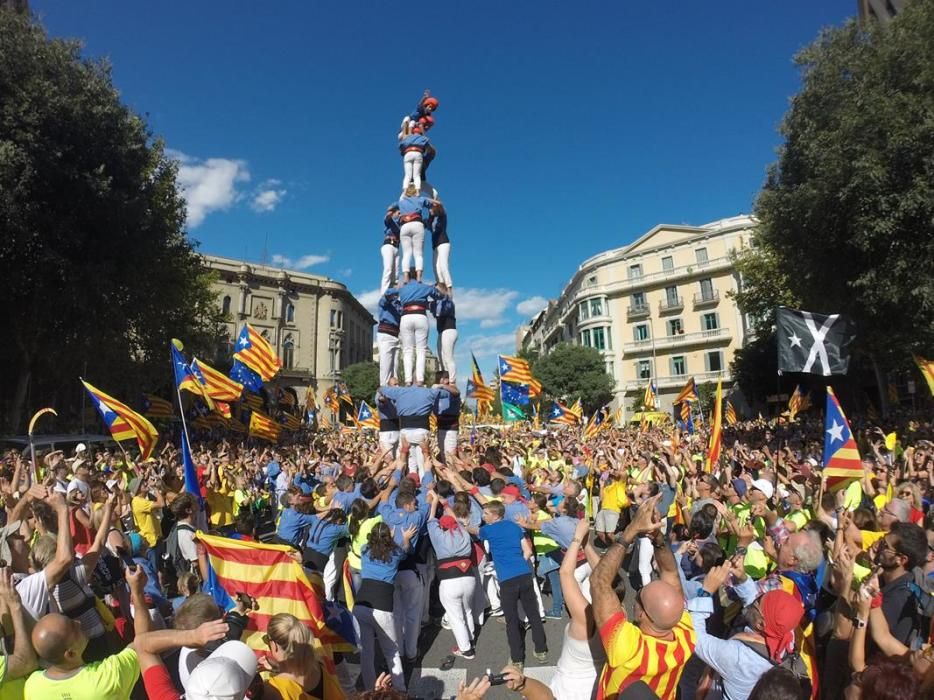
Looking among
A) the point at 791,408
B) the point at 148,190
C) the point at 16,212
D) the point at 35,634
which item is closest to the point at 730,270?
the point at 791,408

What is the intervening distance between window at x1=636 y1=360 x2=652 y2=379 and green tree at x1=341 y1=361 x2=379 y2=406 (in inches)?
968

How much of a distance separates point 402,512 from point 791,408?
68.3 feet

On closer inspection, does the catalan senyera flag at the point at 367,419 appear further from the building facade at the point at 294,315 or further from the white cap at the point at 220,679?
the building facade at the point at 294,315

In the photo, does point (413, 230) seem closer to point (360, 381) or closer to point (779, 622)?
point (779, 622)

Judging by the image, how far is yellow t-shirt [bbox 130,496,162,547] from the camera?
6746mm

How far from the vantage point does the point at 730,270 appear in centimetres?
4862

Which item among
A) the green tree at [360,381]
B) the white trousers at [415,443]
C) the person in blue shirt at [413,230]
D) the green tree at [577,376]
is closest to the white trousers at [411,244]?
the person in blue shirt at [413,230]

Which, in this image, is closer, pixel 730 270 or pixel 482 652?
pixel 482 652

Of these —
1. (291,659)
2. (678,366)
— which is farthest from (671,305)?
(291,659)

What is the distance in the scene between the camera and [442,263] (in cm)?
1255

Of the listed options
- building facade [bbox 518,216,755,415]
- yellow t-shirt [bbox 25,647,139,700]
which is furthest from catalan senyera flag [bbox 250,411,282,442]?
building facade [bbox 518,216,755,415]

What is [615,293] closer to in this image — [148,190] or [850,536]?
[148,190]

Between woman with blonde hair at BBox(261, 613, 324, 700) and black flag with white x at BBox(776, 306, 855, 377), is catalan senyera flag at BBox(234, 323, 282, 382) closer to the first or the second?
black flag with white x at BBox(776, 306, 855, 377)

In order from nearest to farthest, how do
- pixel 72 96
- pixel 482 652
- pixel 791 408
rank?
pixel 482 652 → pixel 72 96 → pixel 791 408
